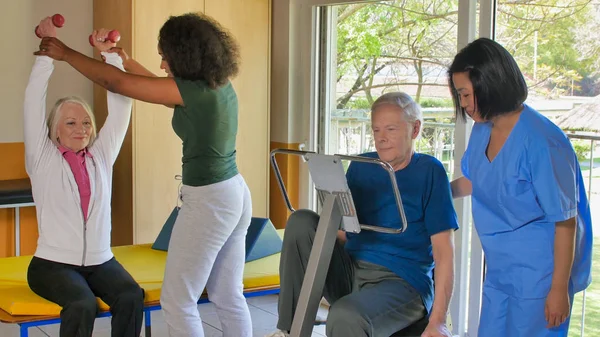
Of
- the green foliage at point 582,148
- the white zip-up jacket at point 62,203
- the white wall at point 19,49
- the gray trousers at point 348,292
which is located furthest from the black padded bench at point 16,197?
the green foliage at point 582,148

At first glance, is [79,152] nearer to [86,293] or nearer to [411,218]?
[86,293]

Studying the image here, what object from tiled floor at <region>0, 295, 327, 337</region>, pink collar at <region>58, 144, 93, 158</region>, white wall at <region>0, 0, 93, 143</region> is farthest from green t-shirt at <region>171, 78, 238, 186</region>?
white wall at <region>0, 0, 93, 143</region>

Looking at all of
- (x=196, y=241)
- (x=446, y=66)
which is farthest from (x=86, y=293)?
(x=446, y=66)

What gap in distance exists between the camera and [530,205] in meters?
2.11

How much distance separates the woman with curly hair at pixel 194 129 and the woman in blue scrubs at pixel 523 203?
0.81 meters

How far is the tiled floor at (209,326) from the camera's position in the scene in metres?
3.63

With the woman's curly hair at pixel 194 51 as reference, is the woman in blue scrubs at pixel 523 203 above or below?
below

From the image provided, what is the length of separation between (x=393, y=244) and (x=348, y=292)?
22 cm

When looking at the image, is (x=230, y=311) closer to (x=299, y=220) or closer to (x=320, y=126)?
(x=299, y=220)

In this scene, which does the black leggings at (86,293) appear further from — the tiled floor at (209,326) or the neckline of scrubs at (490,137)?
the neckline of scrubs at (490,137)

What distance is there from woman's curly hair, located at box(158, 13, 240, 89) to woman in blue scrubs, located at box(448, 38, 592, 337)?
81cm

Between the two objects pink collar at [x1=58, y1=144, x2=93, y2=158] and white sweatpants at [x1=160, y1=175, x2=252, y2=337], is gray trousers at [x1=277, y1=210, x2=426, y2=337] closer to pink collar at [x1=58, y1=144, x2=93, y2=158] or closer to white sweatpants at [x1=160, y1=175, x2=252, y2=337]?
white sweatpants at [x1=160, y1=175, x2=252, y2=337]

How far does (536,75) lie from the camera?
334cm

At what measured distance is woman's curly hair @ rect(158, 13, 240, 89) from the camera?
8.27 ft
